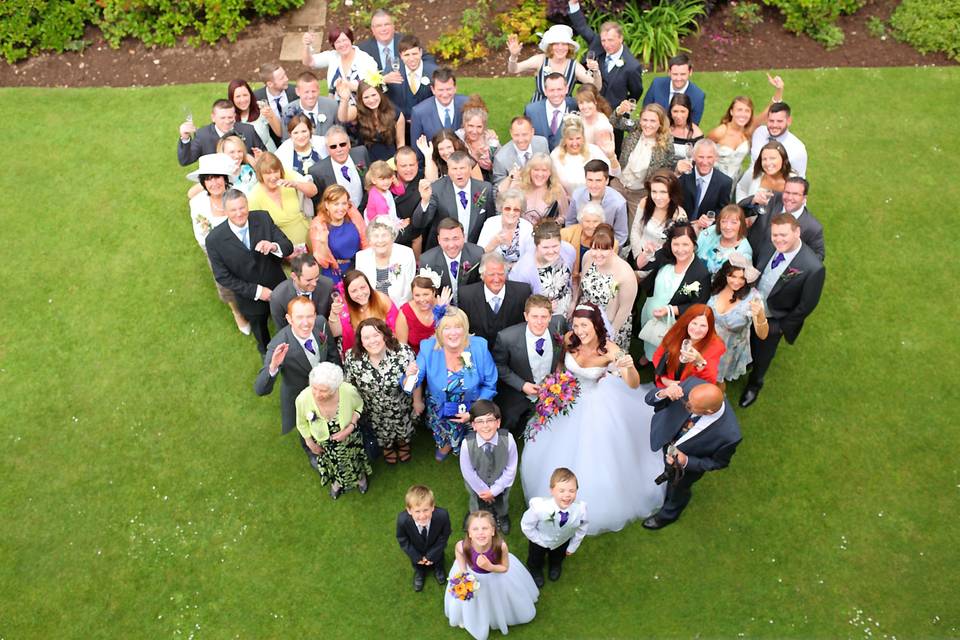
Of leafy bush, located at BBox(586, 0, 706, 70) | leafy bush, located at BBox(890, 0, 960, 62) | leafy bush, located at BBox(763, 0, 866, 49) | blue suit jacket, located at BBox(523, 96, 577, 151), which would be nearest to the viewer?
blue suit jacket, located at BBox(523, 96, 577, 151)

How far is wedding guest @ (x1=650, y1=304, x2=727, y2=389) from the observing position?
22.2ft

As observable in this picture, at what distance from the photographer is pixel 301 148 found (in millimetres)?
8820

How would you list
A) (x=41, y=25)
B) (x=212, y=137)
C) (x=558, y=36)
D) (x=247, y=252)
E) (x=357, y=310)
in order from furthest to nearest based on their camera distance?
(x=41, y=25) → (x=558, y=36) → (x=212, y=137) → (x=247, y=252) → (x=357, y=310)

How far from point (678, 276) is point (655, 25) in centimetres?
718

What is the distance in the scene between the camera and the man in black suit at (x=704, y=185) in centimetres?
823

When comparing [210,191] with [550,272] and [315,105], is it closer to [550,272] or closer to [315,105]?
[315,105]

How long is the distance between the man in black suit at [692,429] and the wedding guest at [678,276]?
3.65 feet

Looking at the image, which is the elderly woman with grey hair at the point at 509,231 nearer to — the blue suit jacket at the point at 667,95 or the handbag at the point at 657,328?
the handbag at the point at 657,328

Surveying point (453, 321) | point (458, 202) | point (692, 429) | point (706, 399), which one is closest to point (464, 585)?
point (453, 321)

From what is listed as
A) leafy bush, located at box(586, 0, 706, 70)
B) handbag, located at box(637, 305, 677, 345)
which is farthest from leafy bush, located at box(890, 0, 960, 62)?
handbag, located at box(637, 305, 677, 345)

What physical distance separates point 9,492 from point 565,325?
579cm

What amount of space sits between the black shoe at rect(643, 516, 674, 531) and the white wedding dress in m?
0.09

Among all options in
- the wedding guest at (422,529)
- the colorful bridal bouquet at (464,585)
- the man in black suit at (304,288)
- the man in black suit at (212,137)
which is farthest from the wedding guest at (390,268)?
the colorful bridal bouquet at (464,585)

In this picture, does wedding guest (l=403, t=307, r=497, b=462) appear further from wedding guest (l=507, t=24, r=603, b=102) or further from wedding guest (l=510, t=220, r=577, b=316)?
wedding guest (l=507, t=24, r=603, b=102)
